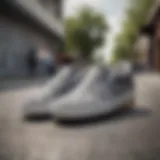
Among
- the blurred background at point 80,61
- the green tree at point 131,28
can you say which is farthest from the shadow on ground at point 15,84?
the green tree at point 131,28

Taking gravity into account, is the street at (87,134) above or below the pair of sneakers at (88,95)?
below

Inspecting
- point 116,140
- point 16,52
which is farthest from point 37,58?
point 116,140

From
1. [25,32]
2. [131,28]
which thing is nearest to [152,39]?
[131,28]

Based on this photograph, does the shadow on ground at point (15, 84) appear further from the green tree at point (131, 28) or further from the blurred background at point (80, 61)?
the green tree at point (131, 28)

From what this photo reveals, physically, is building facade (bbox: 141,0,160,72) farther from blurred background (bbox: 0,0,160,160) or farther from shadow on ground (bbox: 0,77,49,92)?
shadow on ground (bbox: 0,77,49,92)

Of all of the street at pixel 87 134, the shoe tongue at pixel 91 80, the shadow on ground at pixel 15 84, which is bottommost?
the street at pixel 87 134

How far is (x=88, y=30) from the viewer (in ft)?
1.10

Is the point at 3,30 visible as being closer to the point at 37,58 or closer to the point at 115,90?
the point at 37,58

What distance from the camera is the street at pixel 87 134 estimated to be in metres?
0.29

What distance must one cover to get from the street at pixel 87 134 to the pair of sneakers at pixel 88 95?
16 mm

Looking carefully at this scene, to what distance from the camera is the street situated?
0.97 feet

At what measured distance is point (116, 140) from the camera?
0.31m

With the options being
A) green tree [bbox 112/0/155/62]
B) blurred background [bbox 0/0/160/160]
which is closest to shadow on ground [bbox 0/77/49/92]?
blurred background [bbox 0/0/160/160]

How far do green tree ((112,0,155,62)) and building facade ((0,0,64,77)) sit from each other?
0.07 m
